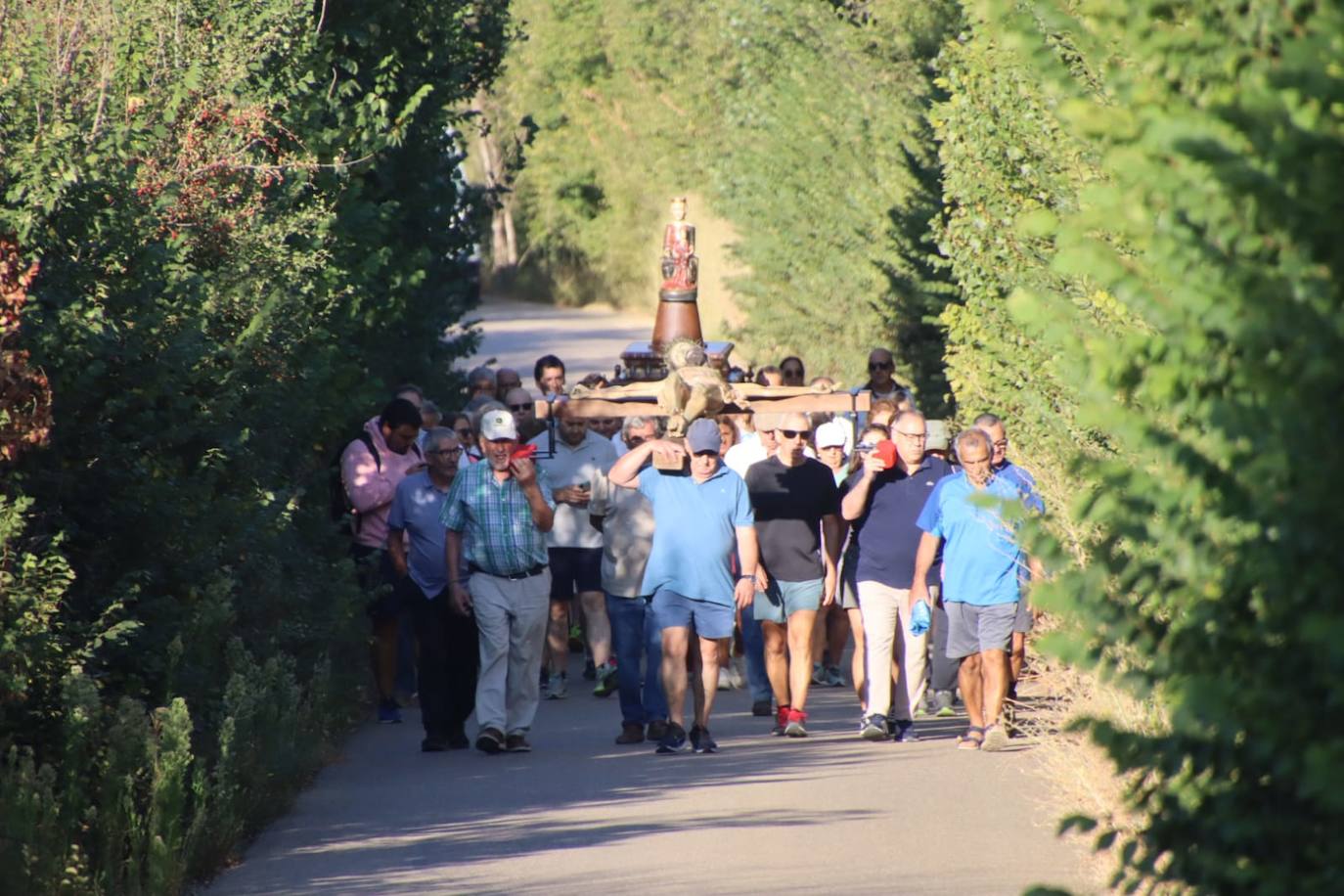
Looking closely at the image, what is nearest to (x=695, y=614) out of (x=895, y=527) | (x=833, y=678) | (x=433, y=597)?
(x=895, y=527)

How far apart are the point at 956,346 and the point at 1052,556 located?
1327cm

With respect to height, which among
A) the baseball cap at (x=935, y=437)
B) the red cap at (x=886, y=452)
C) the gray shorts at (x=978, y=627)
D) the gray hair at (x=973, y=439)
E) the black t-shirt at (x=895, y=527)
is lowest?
the gray shorts at (x=978, y=627)

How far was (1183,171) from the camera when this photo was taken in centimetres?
394

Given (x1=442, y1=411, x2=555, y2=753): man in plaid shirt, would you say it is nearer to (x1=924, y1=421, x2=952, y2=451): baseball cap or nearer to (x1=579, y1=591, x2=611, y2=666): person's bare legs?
(x1=579, y1=591, x2=611, y2=666): person's bare legs

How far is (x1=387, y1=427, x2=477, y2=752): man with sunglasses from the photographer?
41.3ft

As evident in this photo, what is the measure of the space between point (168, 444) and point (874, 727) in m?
5.08

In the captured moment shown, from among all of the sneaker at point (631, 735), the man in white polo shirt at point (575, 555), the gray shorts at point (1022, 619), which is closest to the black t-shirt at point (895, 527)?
the gray shorts at point (1022, 619)

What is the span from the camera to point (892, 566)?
41.5ft

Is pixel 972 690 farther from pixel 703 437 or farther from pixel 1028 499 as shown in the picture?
pixel 703 437

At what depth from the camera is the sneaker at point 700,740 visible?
12164mm

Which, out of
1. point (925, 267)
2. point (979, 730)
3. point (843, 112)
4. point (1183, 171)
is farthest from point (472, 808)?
point (843, 112)

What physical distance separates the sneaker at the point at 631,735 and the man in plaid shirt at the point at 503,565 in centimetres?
60

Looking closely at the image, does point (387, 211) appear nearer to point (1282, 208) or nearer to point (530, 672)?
point (530, 672)

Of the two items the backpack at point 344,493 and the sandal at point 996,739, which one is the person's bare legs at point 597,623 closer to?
the backpack at point 344,493
